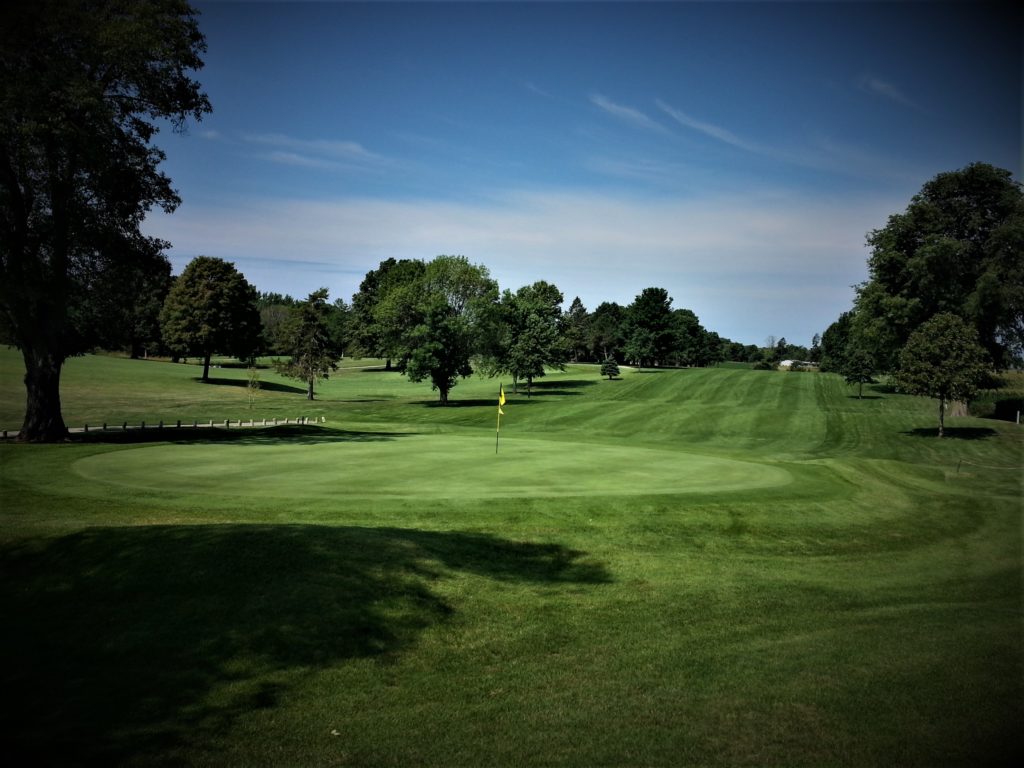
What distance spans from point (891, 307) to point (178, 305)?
252ft

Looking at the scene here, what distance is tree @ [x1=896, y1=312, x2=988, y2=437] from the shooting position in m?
40.6

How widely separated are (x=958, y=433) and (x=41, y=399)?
184 feet

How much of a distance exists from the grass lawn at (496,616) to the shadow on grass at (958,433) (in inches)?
1052

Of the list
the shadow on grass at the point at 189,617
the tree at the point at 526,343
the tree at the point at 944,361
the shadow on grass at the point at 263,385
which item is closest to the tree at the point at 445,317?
the tree at the point at 526,343

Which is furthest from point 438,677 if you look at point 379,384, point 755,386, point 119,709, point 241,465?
point 379,384

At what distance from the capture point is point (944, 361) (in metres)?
41.0

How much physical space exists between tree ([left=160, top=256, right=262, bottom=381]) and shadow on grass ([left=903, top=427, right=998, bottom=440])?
73923mm

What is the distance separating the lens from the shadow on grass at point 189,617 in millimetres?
6613

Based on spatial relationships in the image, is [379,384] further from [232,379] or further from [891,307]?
[891,307]

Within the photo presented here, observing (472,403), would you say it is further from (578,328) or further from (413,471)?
(578,328)

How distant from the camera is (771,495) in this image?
65.0 feet

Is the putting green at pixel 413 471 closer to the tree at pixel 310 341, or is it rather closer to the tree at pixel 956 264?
the tree at pixel 956 264

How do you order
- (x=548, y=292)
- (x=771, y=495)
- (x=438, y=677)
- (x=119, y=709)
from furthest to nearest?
(x=548, y=292) → (x=771, y=495) → (x=438, y=677) → (x=119, y=709)

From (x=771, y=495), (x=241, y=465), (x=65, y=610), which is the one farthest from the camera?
(x=241, y=465)
